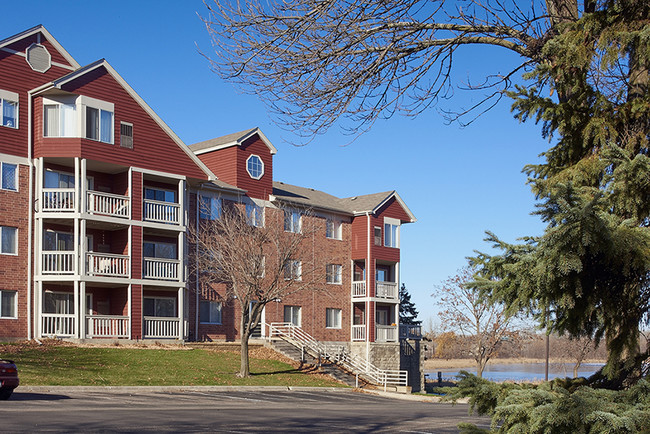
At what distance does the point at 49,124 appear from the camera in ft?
104

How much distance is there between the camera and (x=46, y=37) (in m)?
32.6

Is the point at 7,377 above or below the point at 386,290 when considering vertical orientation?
below

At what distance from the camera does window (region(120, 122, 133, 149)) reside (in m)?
33.4

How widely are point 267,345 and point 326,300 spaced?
23.5 ft

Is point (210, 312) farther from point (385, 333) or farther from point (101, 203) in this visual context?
point (385, 333)

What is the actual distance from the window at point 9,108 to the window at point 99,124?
3000mm

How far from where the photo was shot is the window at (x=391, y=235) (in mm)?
46938

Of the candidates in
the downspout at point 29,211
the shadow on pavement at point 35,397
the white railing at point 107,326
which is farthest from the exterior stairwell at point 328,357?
the shadow on pavement at point 35,397

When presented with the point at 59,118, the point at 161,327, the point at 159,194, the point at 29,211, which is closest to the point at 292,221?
the point at 159,194

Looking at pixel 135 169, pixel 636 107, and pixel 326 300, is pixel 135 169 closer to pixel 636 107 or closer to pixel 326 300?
pixel 326 300

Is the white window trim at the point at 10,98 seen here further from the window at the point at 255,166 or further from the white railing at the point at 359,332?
the white railing at the point at 359,332

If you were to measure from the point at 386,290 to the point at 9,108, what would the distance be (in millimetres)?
25220

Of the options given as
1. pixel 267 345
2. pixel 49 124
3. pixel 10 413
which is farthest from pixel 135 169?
pixel 10 413

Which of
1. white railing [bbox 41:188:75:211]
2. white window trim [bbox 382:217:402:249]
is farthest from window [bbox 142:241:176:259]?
white window trim [bbox 382:217:402:249]
